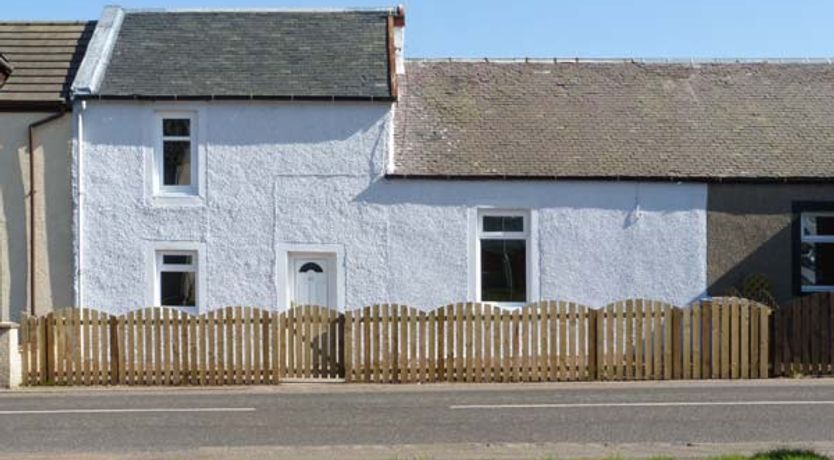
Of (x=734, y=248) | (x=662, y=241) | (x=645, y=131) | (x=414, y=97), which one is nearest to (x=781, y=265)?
(x=734, y=248)

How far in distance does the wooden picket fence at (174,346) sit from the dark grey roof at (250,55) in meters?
4.83

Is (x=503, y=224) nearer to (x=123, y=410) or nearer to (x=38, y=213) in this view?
(x=38, y=213)

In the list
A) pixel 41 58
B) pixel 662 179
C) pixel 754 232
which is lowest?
pixel 754 232

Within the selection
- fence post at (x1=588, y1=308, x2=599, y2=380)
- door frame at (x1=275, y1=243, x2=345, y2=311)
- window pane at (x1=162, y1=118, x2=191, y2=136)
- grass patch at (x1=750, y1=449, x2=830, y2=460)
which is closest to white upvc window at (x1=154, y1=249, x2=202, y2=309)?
door frame at (x1=275, y1=243, x2=345, y2=311)

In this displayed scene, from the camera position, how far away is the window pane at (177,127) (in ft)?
71.2

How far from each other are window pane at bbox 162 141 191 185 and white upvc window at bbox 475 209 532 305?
557 cm

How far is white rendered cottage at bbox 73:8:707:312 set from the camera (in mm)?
21328

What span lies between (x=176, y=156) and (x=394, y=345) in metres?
6.13

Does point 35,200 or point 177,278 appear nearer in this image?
point 35,200

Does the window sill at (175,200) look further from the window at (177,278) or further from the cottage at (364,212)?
the window at (177,278)

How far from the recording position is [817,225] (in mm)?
21859

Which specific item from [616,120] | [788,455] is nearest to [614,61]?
[616,120]

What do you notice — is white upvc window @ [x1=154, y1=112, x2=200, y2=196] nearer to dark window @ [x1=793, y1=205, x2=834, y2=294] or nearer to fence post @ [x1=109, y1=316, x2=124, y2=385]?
fence post @ [x1=109, y1=316, x2=124, y2=385]

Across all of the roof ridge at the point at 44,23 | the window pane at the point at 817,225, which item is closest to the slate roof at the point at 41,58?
the roof ridge at the point at 44,23
